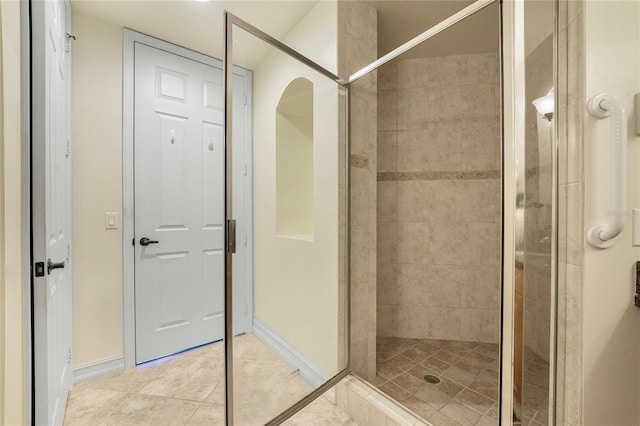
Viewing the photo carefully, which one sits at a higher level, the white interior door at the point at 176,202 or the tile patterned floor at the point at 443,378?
the white interior door at the point at 176,202

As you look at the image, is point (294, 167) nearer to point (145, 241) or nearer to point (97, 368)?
point (145, 241)

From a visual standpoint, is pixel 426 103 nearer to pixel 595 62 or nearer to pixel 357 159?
pixel 357 159

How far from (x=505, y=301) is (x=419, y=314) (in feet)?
5.46

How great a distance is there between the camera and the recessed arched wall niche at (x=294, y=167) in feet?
5.40

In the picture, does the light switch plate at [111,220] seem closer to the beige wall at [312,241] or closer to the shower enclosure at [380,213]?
the shower enclosure at [380,213]

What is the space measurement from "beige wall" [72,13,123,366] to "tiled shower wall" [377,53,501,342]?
209 cm

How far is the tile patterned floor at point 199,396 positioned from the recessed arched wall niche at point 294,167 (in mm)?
691

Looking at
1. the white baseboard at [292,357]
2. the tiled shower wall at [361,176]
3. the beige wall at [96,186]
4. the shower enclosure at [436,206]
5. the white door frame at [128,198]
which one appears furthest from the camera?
the white door frame at [128,198]

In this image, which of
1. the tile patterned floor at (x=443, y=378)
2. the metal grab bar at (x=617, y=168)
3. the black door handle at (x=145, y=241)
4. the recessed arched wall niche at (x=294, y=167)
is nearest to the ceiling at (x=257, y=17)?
the recessed arched wall niche at (x=294, y=167)

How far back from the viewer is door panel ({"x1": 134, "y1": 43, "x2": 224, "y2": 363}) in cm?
196

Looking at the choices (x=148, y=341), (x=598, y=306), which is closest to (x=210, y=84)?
(x=148, y=341)

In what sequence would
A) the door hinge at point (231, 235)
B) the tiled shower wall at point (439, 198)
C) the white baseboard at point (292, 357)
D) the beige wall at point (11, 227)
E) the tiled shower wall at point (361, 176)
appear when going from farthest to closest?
the tiled shower wall at point (439, 198), the tiled shower wall at point (361, 176), the white baseboard at point (292, 357), the door hinge at point (231, 235), the beige wall at point (11, 227)

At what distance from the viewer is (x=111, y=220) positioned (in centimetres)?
184

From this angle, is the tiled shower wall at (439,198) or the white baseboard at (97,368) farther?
the tiled shower wall at (439,198)
